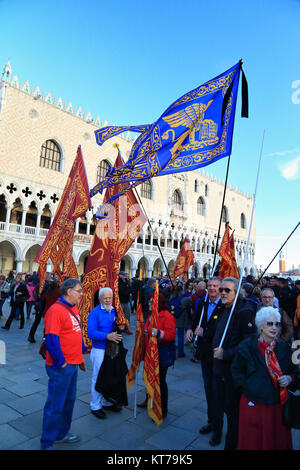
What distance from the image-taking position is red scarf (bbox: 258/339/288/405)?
1.85m

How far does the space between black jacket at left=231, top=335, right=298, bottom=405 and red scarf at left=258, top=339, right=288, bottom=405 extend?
20mm

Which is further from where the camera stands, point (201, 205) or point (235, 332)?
point (201, 205)

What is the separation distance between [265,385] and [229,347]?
1.82ft

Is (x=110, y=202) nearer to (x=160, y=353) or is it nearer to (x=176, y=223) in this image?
(x=160, y=353)

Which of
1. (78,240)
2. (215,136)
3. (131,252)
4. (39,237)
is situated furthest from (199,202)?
(215,136)

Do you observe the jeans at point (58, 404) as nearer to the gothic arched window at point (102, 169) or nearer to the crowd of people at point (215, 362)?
the crowd of people at point (215, 362)

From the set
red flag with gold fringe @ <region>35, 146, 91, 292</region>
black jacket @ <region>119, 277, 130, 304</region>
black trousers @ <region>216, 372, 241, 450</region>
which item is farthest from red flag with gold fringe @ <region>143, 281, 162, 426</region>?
black jacket @ <region>119, 277, 130, 304</region>

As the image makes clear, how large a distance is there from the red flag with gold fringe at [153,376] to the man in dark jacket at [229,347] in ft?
1.99

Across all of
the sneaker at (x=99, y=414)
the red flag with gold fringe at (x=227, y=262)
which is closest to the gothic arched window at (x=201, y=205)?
the red flag with gold fringe at (x=227, y=262)

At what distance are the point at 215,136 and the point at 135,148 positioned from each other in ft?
3.88

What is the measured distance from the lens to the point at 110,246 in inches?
174

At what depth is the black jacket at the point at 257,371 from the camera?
1.85 m

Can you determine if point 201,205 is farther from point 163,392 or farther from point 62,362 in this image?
point 62,362

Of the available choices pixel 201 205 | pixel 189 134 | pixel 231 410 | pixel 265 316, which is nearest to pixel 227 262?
pixel 189 134
